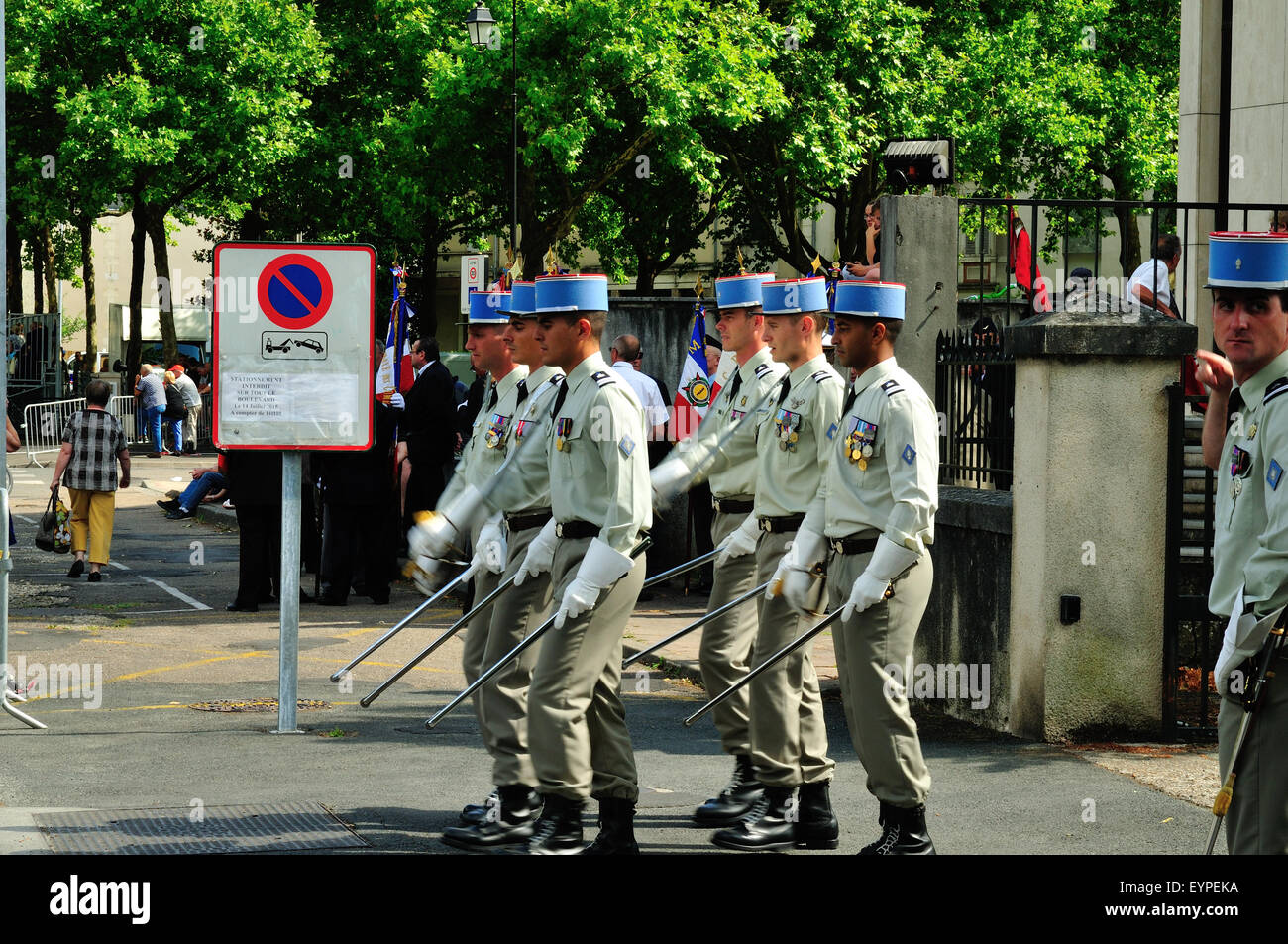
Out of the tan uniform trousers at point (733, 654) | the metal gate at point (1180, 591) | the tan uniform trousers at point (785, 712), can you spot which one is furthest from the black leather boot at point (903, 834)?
the metal gate at point (1180, 591)

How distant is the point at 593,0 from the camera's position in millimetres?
31578

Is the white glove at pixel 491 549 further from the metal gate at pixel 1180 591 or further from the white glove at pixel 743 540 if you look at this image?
the metal gate at pixel 1180 591

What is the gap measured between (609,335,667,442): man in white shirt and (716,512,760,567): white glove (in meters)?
6.78

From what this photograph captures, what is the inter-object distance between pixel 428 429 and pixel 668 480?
23.3 feet

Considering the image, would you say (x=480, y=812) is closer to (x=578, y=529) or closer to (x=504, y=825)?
(x=504, y=825)

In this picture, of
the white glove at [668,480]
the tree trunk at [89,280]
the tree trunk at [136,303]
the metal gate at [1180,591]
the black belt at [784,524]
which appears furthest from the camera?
the tree trunk at [89,280]

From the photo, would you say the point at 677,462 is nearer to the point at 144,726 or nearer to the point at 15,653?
the point at 144,726

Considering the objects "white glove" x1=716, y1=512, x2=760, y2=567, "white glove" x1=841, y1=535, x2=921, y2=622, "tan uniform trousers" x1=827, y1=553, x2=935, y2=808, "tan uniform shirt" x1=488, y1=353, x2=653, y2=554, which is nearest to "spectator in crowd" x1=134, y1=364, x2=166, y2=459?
"white glove" x1=716, y1=512, x2=760, y2=567

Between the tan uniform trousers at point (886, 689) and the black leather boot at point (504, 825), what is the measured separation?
1430 mm

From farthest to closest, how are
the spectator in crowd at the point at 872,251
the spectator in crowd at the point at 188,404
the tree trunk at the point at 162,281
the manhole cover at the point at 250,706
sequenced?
the tree trunk at the point at 162,281
the spectator in crowd at the point at 188,404
the spectator in crowd at the point at 872,251
the manhole cover at the point at 250,706

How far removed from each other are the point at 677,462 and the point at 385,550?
756 cm

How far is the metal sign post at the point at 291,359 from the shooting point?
31.2ft

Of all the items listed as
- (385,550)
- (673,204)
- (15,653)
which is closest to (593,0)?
(673,204)

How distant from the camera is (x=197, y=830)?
23.4 feet
